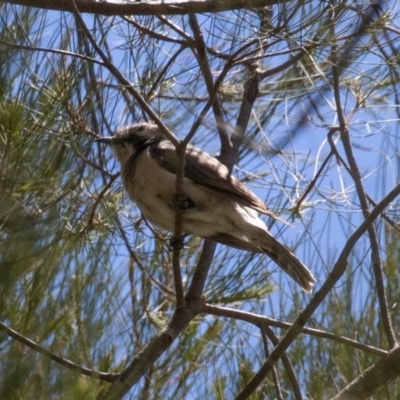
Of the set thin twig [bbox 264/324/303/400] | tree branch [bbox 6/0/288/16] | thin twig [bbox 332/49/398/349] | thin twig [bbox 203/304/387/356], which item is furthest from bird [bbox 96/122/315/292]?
tree branch [bbox 6/0/288/16]

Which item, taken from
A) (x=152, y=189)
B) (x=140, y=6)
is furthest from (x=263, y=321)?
(x=140, y=6)

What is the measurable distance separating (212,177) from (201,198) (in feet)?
0.30

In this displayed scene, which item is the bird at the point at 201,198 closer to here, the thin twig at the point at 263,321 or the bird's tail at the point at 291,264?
the bird's tail at the point at 291,264

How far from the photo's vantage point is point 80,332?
102 inches

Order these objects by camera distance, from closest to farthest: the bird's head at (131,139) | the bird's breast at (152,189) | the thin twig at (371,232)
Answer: the thin twig at (371,232), the bird's breast at (152,189), the bird's head at (131,139)

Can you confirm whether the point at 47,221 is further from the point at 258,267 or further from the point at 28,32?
the point at 258,267

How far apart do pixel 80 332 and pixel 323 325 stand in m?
0.88

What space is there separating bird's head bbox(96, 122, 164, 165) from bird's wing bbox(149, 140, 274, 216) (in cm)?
14

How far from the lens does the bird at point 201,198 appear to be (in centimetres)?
342

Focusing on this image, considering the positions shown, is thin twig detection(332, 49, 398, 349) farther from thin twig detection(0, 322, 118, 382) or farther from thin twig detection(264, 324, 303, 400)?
thin twig detection(0, 322, 118, 382)

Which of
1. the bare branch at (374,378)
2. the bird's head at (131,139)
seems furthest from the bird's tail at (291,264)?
the bare branch at (374,378)

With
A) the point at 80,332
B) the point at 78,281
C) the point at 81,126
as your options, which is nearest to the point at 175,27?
the point at 81,126

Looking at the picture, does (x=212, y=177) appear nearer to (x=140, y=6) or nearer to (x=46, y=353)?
(x=140, y=6)

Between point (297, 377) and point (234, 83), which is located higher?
point (234, 83)
